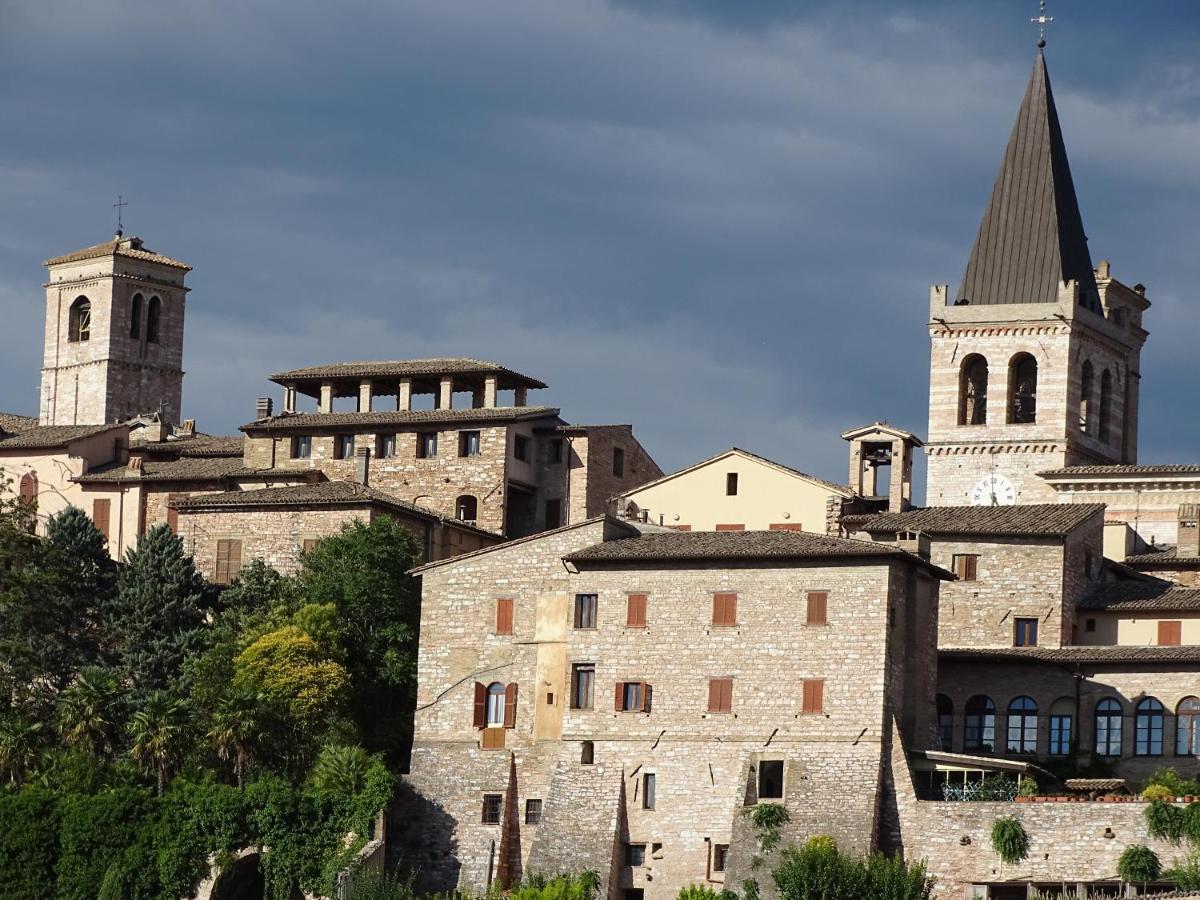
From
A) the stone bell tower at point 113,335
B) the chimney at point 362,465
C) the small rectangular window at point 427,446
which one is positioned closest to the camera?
the chimney at point 362,465

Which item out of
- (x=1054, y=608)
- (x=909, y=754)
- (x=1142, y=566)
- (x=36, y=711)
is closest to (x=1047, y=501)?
(x=1142, y=566)

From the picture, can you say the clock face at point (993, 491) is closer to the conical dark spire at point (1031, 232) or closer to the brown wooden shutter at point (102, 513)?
the conical dark spire at point (1031, 232)

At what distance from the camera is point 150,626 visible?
7588 centimetres

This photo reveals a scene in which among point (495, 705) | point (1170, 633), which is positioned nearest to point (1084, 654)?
point (1170, 633)

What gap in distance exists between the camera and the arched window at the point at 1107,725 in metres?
67.9

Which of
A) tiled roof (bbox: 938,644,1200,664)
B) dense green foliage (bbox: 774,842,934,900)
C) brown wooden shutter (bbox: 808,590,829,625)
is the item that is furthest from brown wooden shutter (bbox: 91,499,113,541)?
dense green foliage (bbox: 774,842,934,900)

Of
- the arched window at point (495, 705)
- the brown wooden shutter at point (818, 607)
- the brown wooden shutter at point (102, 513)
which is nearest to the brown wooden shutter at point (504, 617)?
the arched window at point (495, 705)

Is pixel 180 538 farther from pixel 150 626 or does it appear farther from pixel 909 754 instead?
pixel 909 754

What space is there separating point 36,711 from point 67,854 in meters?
5.93

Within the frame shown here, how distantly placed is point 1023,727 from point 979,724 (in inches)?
40.7

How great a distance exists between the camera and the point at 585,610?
6800 cm

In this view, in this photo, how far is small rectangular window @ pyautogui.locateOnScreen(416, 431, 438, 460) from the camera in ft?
287

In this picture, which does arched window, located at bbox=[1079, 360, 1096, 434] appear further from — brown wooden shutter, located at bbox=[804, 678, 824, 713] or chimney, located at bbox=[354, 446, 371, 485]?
brown wooden shutter, located at bbox=[804, 678, 824, 713]

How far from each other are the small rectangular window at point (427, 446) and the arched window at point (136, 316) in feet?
109
